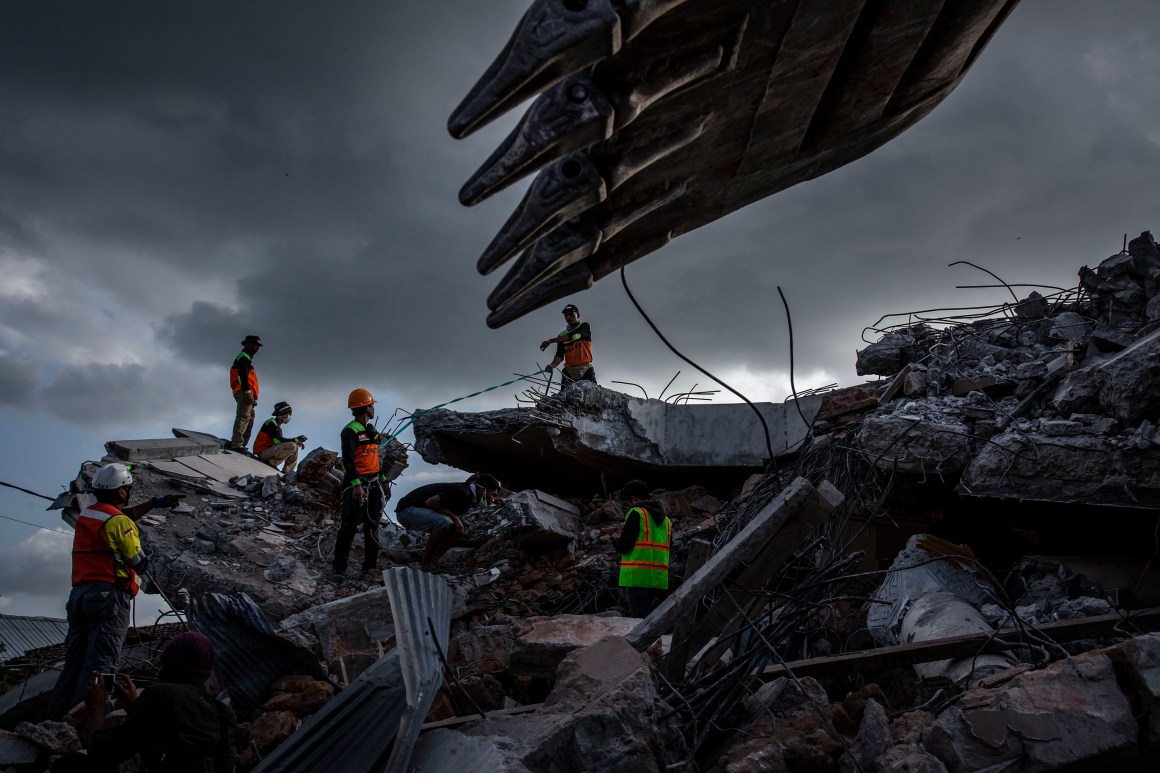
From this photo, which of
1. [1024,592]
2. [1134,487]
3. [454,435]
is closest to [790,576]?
[1024,592]

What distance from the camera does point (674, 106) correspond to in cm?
197

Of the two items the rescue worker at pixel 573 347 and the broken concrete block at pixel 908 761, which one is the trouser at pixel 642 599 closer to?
the broken concrete block at pixel 908 761

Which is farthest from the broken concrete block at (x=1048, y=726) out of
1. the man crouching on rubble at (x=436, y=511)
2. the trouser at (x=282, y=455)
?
the trouser at (x=282, y=455)

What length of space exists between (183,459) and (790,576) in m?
7.30

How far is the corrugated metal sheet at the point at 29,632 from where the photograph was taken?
32.0 ft

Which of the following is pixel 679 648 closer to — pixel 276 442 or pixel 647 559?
pixel 647 559

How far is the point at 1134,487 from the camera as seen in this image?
4.68 meters

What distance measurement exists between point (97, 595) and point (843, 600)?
4.63 meters

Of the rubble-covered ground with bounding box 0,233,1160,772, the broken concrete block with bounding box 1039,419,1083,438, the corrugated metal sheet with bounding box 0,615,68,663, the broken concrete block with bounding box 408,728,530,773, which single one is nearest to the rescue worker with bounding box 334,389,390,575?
the rubble-covered ground with bounding box 0,233,1160,772

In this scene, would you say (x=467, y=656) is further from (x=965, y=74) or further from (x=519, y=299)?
(x=965, y=74)

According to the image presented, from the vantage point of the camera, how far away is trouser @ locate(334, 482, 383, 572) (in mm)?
7227

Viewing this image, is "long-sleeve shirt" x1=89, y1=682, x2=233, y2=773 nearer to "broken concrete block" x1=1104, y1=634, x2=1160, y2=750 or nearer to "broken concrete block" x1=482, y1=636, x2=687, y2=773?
"broken concrete block" x1=482, y1=636, x2=687, y2=773

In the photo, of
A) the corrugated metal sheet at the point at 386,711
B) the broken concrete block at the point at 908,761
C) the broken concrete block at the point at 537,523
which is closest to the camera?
the broken concrete block at the point at 908,761

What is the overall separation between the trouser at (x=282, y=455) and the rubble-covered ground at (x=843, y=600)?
1.88 m
